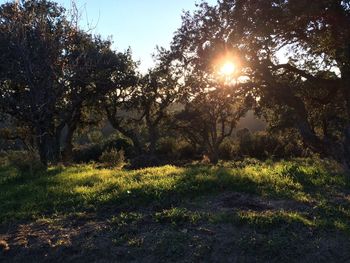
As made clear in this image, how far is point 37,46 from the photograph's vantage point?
9.03 m

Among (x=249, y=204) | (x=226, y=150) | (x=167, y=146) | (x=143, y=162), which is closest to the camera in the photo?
(x=249, y=204)

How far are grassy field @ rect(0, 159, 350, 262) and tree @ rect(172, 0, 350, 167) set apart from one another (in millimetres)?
2789

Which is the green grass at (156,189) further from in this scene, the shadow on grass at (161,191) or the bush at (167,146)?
the bush at (167,146)

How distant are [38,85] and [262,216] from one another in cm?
466

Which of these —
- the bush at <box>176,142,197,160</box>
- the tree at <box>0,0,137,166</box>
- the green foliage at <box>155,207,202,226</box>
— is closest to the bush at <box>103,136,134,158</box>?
the bush at <box>176,142,197,160</box>

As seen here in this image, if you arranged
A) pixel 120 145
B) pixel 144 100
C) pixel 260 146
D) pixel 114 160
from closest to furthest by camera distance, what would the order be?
pixel 114 160 → pixel 144 100 → pixel 260 146 → pixel 120 145

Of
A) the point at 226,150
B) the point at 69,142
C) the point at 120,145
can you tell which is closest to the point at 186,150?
the point at 226,150

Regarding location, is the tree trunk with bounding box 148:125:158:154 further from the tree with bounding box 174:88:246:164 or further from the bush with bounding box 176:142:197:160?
the bush with bounding box 176:142:197:160

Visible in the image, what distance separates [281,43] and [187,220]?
8.73m

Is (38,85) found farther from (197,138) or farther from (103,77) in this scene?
(197,138)

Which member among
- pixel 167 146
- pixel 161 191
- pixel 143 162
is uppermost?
pixel 167 146

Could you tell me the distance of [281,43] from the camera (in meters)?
14.6

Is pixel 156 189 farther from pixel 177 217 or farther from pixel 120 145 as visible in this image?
pixel 120 145

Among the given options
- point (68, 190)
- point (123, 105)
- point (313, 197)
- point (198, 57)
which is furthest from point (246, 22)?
point (123, 105)
